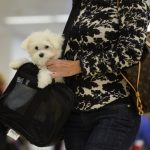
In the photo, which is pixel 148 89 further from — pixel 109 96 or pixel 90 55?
pixel 90 55

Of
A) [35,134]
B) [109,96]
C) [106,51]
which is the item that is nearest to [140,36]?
[106,51]

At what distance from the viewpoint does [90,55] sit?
58.1 inches

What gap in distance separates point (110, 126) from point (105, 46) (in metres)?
0.30

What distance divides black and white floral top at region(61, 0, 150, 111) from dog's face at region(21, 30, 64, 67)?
12 centimetres

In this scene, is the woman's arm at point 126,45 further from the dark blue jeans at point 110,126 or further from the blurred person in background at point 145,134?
the blurred person in background at point 145,134

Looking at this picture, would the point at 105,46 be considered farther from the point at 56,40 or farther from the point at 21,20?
the point at 21,20

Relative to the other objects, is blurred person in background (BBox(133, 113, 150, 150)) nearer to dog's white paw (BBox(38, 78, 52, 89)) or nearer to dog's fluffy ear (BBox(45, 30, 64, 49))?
dog's fluffy ear (BBox(45, 30, 64, 49))

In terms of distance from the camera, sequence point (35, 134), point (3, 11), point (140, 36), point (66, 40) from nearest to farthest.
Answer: point (140, 36)
point (35, 134)
point (66, 40)
point (3, 11)

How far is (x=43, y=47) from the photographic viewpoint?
1.70 metres

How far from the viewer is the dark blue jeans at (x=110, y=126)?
4.64 feet

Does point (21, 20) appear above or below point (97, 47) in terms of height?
below

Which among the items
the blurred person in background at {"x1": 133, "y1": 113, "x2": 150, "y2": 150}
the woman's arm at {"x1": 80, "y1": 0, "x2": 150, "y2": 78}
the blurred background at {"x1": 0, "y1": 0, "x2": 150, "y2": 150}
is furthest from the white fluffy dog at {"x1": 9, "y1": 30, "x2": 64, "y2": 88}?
the blurred background at {"x1": 0, "y1": 0, "x2": 150, "y2": 150}

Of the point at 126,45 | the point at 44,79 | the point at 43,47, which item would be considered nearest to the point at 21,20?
the point at 43,47

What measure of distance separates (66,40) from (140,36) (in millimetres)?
338
